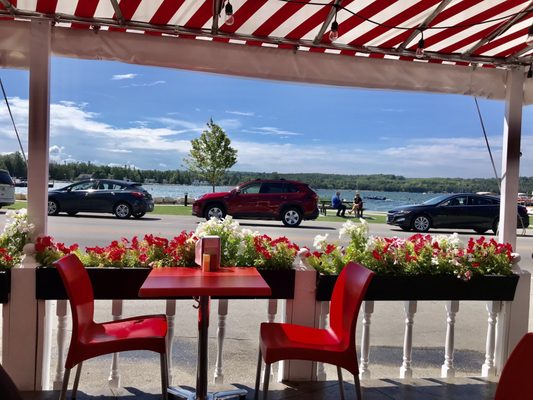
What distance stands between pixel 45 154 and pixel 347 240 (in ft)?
6.78

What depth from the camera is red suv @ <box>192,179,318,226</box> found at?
12.2 m

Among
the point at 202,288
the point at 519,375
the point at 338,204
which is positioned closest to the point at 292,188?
the point at 338,204

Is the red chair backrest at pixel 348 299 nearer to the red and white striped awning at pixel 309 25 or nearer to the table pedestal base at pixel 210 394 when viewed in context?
the table pedestal base at pixel 210 394

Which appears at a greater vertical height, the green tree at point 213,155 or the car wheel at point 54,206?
the green tree at point 213,155

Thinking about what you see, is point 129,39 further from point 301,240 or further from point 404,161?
point 404,161

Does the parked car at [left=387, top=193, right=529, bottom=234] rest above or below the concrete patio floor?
above

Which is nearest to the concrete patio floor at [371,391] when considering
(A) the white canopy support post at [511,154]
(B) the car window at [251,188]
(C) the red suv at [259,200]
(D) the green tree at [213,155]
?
(A) the white canopy support post at [511,154]

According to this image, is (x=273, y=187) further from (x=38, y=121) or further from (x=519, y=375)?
(x=519, y=375)

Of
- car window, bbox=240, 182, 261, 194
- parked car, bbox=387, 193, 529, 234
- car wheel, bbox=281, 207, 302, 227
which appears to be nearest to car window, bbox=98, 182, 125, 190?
car window, bbox=240, 182, 261, 194

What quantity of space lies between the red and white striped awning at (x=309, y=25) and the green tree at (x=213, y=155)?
18100 mm

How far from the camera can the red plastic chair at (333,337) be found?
82.4 inches

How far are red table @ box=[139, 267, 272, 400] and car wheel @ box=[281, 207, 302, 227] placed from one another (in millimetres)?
10057

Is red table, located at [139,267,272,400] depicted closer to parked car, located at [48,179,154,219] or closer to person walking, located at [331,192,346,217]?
parked car, located at [48,179,154,219]

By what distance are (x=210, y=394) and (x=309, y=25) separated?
2.34 meters
